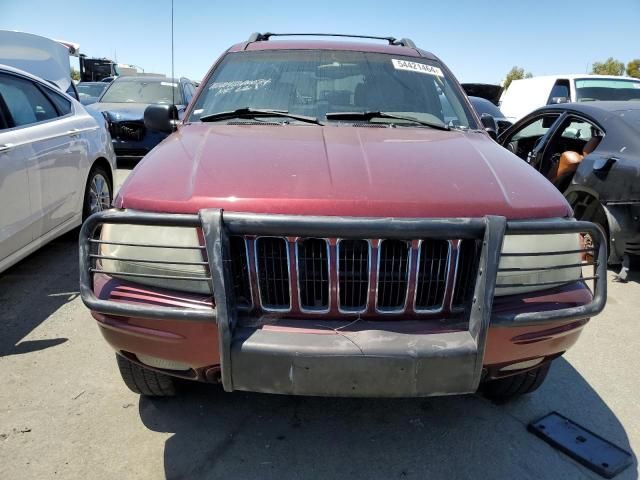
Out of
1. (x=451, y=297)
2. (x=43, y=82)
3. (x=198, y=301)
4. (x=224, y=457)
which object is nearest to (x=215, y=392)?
(x=224, y=457)

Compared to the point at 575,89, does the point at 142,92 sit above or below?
below

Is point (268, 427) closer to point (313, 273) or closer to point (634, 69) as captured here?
point (313, 273)

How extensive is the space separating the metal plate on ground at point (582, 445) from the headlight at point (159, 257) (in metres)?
1.78

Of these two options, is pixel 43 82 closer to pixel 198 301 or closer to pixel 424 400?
pixel 198 301

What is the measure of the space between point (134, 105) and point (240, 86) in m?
7.42

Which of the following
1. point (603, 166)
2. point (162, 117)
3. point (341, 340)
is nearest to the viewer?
point (341, 340)

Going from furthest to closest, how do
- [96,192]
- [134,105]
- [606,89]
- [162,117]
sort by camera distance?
[134,105], [606,89], [96,192], [162,117]

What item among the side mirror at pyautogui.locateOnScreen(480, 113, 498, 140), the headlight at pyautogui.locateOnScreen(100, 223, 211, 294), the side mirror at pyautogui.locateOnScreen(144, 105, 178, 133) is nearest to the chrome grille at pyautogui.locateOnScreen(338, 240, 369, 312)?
the headlight at pyautogui.locateOnScreen(100, 223, 211, 294)

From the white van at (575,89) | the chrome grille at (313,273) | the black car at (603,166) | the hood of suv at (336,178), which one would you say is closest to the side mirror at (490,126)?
the hood of suv at (336,178)

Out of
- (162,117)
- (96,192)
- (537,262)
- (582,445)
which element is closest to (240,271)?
(537,262)

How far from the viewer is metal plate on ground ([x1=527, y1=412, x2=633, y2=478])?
235cm

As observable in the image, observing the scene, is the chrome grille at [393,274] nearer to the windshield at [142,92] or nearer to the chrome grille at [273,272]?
the chrome grille at [273,272]

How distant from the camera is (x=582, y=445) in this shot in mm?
2482

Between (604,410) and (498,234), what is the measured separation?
1541 mm
